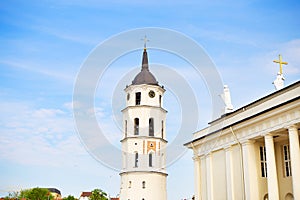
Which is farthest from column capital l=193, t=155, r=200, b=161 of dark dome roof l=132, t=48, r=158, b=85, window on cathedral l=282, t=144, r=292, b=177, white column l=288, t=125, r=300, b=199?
dark dome roof l=132, t=48, r=158, b=85

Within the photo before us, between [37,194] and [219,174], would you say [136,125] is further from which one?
[37,194]

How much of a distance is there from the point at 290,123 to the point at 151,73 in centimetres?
4654

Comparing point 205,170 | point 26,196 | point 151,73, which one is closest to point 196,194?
point 205,170

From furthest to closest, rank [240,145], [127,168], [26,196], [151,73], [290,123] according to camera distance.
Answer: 1. [26,196]
2. [151,73]
3. [127,168]
4. [240,145]
5. [290,123]

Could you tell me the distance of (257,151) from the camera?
3200cm

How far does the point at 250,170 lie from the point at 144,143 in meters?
34.5

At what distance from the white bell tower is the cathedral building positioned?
2616cm

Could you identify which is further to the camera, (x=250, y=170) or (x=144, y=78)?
(x=144, y=78)

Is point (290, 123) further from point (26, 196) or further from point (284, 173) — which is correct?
point (26, 196)

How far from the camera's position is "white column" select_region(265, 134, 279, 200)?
2877 centimetres

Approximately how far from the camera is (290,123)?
1059 inches

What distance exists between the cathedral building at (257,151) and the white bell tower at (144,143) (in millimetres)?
26162

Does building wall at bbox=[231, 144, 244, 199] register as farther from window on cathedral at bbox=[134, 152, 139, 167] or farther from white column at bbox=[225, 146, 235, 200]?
window on cathedral at bbox=[134, 152, 139, 167]

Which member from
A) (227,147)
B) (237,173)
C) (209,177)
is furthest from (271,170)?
(209,177)
